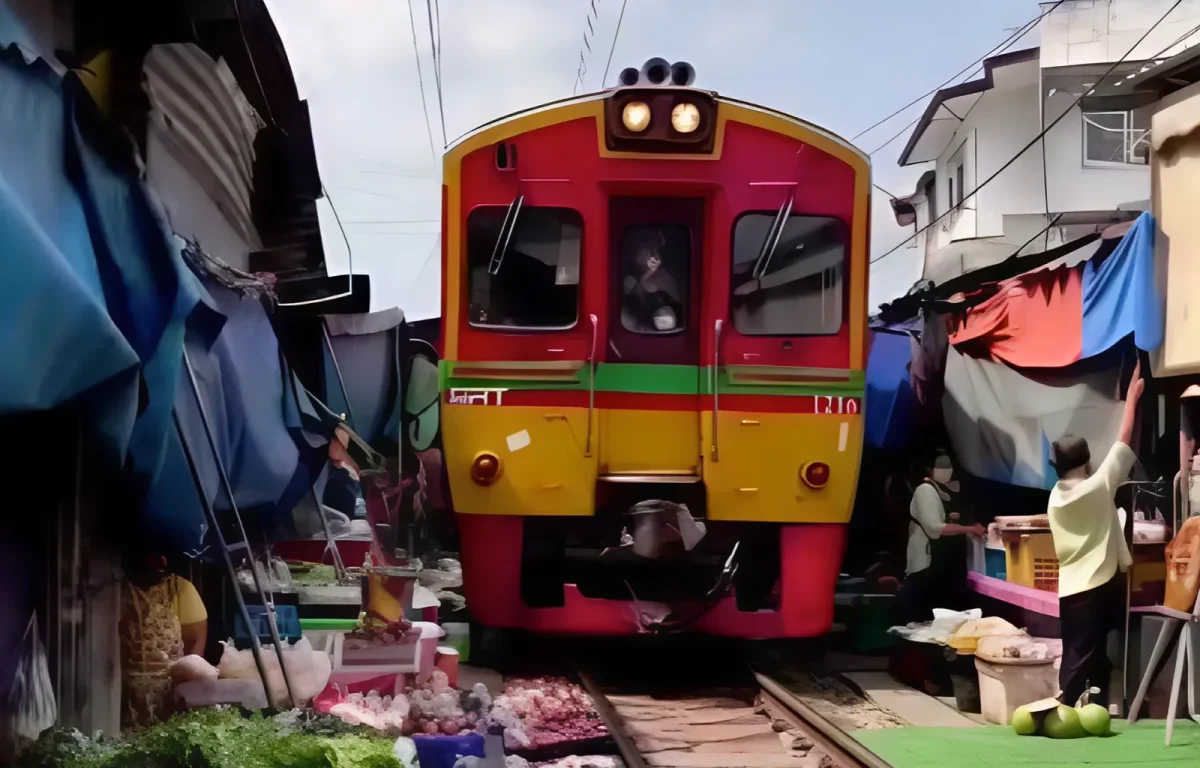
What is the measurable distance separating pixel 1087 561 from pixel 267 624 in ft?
12.0

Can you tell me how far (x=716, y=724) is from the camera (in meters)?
5.02

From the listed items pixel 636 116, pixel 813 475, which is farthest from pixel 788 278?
pixel 636 116

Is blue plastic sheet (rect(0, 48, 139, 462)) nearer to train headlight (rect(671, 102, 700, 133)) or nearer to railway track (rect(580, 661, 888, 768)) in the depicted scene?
railway track (rect(580, 661, 888, 768))

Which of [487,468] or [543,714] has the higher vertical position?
[487,468]

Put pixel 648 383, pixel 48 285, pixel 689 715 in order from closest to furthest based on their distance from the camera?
pixel 48 285 → pixel 689 715 → pixel 648 383

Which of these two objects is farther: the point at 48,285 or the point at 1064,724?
the point at 1064,724

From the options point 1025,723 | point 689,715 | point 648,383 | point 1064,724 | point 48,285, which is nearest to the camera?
point 48,285

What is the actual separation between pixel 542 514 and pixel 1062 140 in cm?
366

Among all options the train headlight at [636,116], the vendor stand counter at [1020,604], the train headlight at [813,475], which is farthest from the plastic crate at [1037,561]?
the train headlight at [636,116]

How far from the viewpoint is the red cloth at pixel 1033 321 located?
5.61m

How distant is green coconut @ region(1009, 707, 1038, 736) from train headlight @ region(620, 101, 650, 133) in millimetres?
3227

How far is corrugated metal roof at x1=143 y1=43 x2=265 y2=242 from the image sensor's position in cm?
436

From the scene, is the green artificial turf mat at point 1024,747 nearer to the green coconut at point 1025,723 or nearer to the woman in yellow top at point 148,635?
the green coconut at point 1025,723

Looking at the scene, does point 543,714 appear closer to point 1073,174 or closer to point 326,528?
point 326,528
